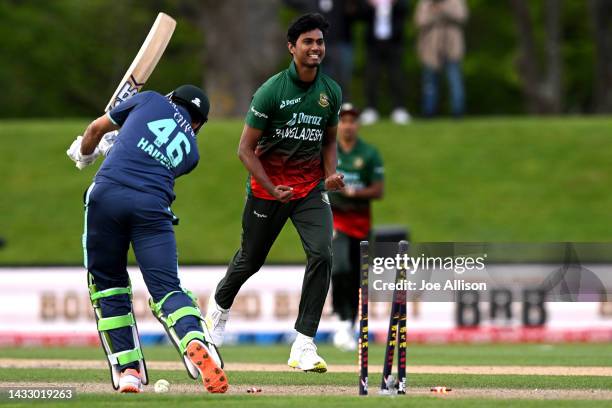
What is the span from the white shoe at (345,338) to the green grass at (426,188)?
5.37 m

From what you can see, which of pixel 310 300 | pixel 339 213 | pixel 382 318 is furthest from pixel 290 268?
pixel 310 300

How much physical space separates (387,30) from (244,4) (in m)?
8.32

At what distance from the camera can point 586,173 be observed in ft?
74.1

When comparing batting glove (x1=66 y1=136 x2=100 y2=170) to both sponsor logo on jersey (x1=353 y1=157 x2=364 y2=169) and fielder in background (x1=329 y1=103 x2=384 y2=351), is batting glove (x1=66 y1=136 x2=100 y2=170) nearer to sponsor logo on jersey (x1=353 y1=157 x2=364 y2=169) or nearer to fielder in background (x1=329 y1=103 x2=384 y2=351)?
fielder in background (x1=329 y1=103 x2=384 y2=351)

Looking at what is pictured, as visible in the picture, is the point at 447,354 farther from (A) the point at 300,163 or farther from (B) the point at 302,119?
(B) the point at 302,119

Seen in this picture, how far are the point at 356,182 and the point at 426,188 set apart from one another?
730 cm

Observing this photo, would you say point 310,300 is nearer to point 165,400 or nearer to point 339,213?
Result: point 165,400

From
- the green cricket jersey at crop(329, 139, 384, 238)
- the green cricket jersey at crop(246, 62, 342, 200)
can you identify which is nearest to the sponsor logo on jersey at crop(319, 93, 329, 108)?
the green cricket jersey at crop(246, 62, 342, 200)

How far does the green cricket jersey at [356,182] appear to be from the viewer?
15.3 metres

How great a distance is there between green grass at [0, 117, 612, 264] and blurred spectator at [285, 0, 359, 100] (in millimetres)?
2472

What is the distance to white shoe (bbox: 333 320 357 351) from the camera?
50.6ft

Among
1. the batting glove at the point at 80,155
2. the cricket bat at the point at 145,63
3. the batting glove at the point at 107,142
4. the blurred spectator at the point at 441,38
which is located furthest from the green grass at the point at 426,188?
the batting glove at the point at 80,155

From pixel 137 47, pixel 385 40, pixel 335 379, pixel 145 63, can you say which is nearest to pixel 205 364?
pixel 335 379

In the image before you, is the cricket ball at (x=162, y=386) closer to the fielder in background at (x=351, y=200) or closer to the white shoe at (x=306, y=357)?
the white shoe at (x=306, y=357)
